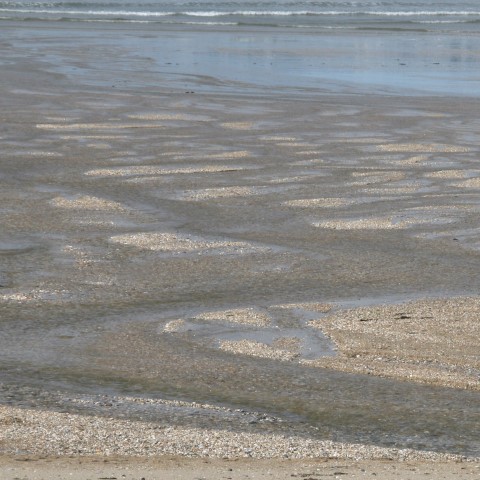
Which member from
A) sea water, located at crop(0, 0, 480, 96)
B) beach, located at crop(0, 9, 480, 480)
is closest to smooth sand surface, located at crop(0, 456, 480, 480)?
beach, located at crop(0, 9, 480, 480)

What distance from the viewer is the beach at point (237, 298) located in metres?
3.95

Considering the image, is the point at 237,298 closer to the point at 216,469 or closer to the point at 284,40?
the point at 216,469

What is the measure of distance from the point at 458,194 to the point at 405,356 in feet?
12.6

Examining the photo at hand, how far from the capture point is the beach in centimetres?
395

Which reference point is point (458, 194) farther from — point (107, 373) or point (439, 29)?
point (439, 29)

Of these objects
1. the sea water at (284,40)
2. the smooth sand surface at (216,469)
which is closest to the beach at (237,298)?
the smooth sand surface at (216,469)

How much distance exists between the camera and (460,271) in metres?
6.39

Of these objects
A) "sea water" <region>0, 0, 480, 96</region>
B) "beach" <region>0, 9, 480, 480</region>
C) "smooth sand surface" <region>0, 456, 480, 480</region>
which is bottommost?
"sea water" <region>0, 0, 480, 96</region>

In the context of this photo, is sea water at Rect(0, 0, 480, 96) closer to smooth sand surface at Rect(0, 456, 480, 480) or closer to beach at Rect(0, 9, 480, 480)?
beach at Rect(0, 9, 480, 480)

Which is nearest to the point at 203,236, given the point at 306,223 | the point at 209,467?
the point at 306,223

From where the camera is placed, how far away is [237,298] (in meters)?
5.86

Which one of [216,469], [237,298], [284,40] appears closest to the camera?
[216,469]

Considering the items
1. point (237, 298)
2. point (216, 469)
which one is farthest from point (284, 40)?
point (216, 469)

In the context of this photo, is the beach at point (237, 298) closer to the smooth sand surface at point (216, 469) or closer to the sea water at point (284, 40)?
the smooth sand surface at point (216, 469)
